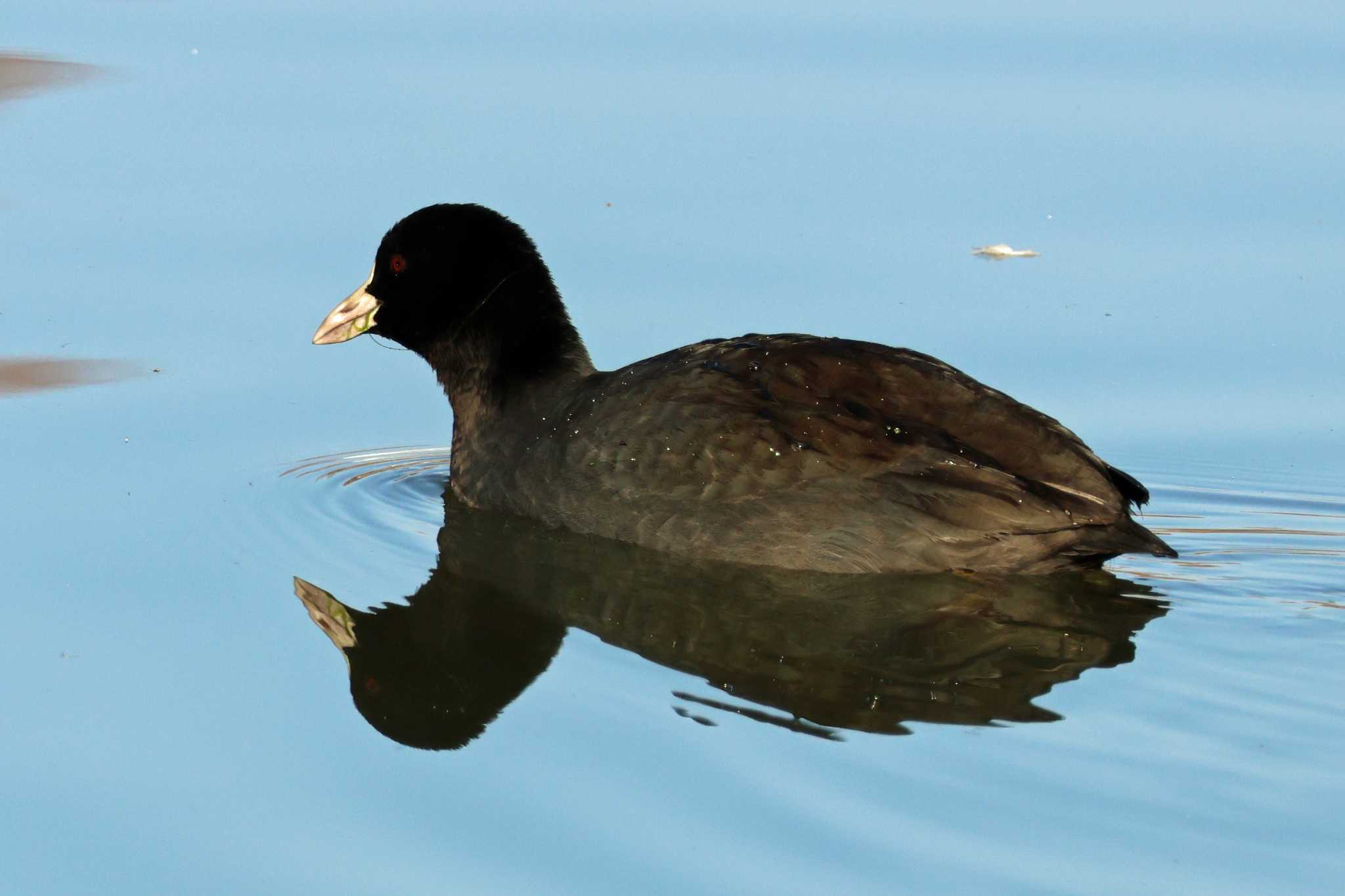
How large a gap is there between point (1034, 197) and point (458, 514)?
13.9 feet

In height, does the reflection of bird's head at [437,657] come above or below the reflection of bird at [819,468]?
below

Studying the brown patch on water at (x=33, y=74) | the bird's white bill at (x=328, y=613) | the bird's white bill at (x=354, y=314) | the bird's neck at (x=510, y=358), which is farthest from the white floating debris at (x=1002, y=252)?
the brown patch on water at (x=33, y=74)

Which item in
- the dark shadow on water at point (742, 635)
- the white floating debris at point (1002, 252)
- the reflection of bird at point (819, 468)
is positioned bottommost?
the dark shadow on water at point (742, 635)

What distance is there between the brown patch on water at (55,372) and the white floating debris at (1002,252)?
412 cm

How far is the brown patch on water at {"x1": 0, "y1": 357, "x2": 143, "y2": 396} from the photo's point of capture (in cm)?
869

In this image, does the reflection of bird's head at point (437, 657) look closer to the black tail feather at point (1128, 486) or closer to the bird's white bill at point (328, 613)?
the bird's white bill at point (328, 613)

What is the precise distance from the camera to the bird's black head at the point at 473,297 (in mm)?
8188

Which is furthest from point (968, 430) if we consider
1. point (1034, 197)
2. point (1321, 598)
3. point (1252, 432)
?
point (1034, 197)

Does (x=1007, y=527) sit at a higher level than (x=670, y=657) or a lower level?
higher

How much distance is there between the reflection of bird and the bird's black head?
1.41ft

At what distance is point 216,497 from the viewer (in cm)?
776

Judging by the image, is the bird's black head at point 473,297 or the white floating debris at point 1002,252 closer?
the bird's black head at point 473,297

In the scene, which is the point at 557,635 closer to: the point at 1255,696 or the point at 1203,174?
the point at 1255,696

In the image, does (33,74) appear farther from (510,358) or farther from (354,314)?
(510,358)
